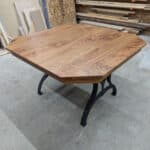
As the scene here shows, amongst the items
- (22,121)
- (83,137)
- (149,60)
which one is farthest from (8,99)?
(149,60)

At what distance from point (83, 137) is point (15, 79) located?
1178mm

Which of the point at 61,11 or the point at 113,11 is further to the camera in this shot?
the point at 61,11

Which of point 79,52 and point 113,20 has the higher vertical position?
point 79,52

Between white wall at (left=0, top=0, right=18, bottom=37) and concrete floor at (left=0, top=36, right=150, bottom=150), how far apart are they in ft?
4.44

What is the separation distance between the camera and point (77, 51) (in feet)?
4.38

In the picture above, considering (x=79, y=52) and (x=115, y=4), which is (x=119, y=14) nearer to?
(x=115, y=4)

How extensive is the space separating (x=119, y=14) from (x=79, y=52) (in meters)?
2.22

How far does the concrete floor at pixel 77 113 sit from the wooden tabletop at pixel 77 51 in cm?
53

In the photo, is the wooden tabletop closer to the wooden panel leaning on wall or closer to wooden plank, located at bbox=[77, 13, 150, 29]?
wooden plank, located at bbox=[77, 13, 150, 29]

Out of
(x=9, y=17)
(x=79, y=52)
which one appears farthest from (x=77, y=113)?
(x=9, y=17)

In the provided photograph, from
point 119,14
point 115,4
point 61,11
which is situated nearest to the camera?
point 115,4

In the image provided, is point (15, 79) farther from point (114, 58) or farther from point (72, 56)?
point (114, 58)

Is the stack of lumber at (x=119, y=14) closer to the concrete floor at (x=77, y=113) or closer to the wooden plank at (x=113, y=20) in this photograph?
the wooden plank at (x=113, y=20)

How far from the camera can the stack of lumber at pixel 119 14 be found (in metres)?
2.92
